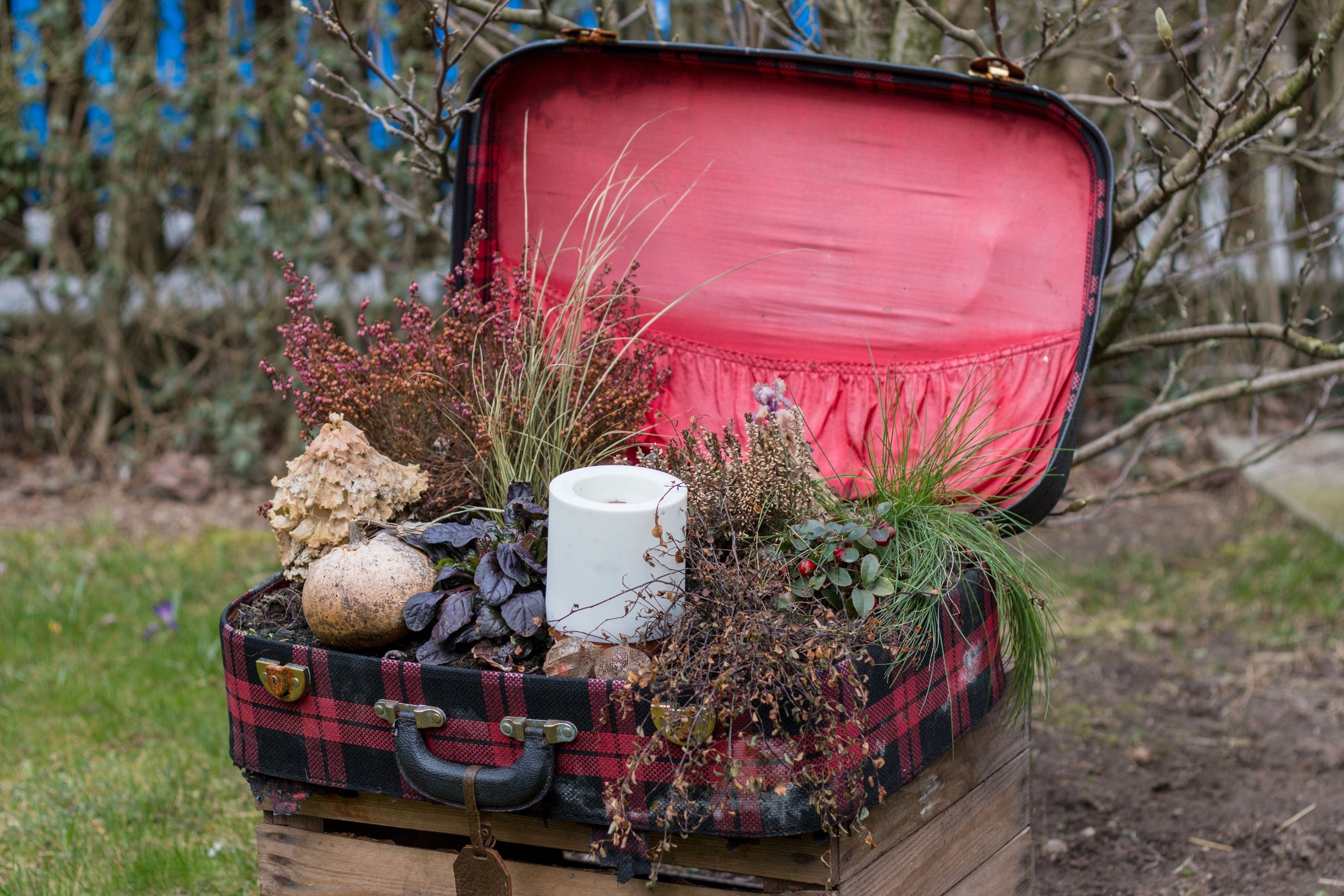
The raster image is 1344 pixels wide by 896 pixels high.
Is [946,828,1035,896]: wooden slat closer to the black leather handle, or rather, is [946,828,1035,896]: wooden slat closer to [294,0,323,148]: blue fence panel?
the black leather handle

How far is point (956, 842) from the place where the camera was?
1.88 m

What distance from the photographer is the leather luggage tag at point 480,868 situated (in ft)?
5.37

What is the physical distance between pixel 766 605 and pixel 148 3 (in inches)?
174

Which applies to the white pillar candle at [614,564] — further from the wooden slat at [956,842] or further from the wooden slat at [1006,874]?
the wooden slat at [1006,874]

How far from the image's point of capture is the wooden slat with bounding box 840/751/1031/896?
1686 millimetres

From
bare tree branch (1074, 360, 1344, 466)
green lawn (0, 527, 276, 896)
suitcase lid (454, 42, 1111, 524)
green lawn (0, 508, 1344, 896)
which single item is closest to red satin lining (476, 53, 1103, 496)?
suitcase lid (454, 42, 1111, 524)

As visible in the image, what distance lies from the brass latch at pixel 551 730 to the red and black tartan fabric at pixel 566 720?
10mm

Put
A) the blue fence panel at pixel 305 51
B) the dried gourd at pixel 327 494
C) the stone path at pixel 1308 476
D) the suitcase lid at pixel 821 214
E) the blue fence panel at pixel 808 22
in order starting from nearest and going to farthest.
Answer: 1. the dried gourd at pixel 327 494
2. the suitcase lid at pixel 821 214
3. the blue fence panel at pixel 808 22
4. the stone path at pixel 1308 476
5. the blue fence panel at pixel 305 51

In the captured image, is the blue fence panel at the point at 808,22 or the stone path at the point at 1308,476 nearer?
the blue fence panel at the point at 808,22

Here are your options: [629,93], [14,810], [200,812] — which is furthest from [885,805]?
[14,810]

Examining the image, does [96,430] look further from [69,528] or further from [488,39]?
[488,39]

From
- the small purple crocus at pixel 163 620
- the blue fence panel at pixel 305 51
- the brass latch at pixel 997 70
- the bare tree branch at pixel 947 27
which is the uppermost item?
the blue fence panel at pixel 305 51

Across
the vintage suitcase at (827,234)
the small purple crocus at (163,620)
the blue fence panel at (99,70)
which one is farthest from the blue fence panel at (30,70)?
the vintage suitcase at (827,234)

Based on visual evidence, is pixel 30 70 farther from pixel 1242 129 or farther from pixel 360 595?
pixel 1242 129
